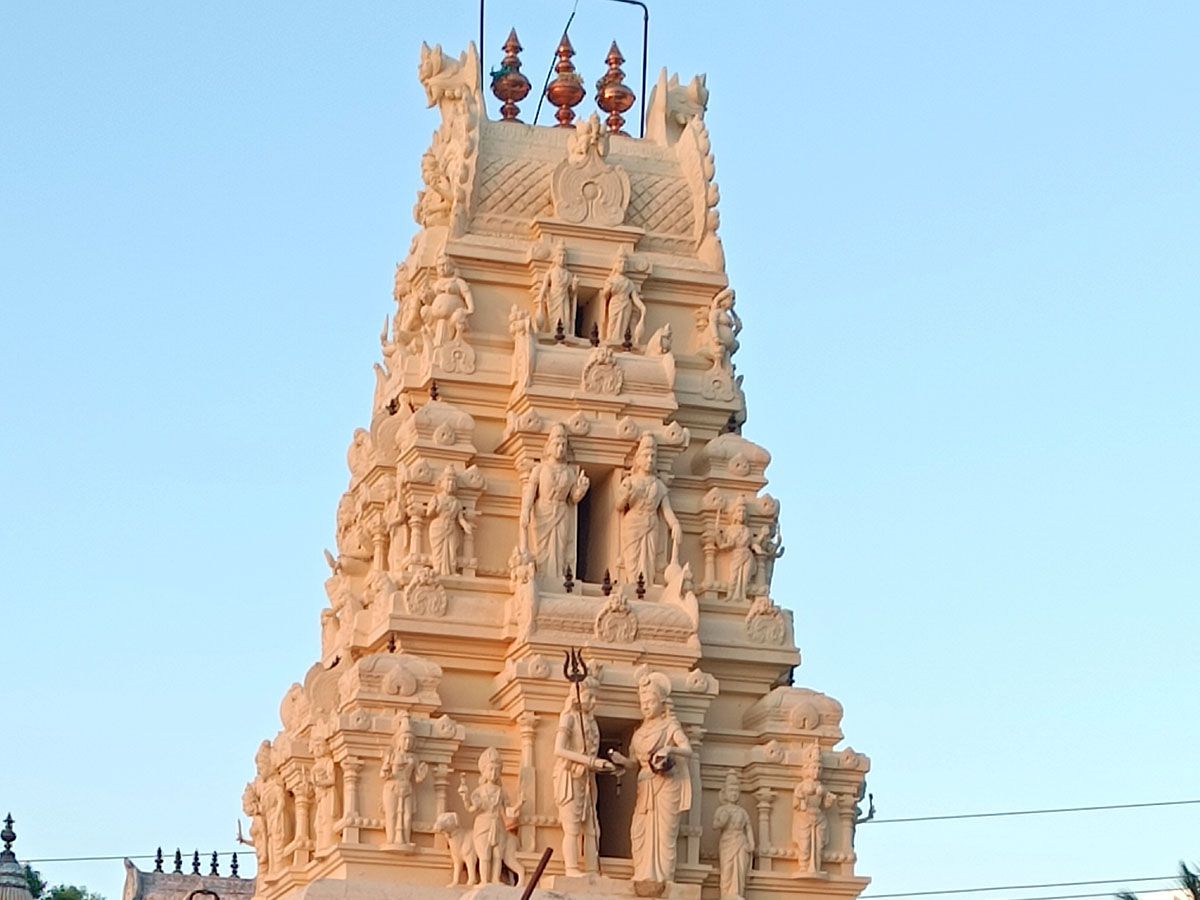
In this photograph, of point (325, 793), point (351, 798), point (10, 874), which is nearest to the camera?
point (351, 798)

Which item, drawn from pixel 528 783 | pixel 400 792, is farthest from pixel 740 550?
pixel 400 792

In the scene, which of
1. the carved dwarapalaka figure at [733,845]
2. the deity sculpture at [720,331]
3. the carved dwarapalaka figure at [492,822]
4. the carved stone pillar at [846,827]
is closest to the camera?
the carved dwarapalaka figure at [492,822]

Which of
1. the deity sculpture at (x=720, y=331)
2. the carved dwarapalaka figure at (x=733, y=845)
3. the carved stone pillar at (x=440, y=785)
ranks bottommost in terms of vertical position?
the carved dwarapalaka figure at (x=733, y=845)

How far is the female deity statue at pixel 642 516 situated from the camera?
42.2 meters

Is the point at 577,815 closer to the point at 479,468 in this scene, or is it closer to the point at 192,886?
the point at 479,468

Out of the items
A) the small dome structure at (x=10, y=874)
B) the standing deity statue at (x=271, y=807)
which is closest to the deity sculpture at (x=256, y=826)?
the standing deity statue at (x=271, y=807)

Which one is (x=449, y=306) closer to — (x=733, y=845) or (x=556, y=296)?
(x=556, y=296)

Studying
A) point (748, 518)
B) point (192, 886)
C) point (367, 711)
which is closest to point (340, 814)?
point (367, 711)

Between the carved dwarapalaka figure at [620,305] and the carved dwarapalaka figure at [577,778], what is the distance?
5888 millimetres

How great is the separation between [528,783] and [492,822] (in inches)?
37.4

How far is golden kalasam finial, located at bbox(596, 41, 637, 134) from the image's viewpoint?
46125 millimetres

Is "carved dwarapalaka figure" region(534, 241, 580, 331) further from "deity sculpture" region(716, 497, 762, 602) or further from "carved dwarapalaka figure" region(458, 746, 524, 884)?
"carved dwarapalaka figure" region(458, 746, 524, 884)

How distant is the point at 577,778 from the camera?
39844mm

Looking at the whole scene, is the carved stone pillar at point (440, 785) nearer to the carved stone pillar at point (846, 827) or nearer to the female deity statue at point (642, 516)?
the female deity statue at point (642, 516)
